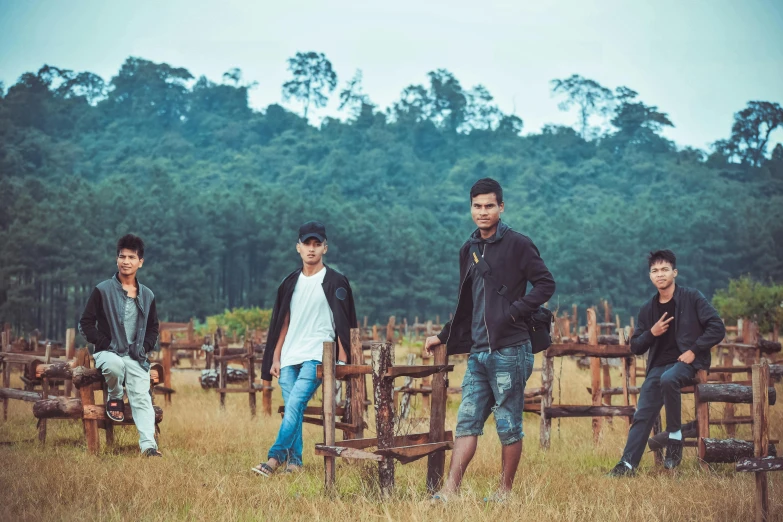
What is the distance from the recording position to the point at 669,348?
7.75 meters

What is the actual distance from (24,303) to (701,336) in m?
47.1

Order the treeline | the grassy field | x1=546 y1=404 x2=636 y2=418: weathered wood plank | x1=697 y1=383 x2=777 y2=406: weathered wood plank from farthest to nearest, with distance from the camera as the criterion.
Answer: the treeline, x1=546 y1=404 x2=636 y2=418: weathered wood plank, x1=697 y1=383 x2=777 y2=406: weathered wood plank, the grassy field

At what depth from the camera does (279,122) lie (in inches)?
4673

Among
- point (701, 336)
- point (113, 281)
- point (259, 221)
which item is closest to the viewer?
point (701, 336)


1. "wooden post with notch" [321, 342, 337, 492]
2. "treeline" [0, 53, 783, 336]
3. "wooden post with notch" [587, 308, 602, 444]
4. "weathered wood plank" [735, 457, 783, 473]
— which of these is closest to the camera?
"weathered wood plank" [735, 457, 783, 473]

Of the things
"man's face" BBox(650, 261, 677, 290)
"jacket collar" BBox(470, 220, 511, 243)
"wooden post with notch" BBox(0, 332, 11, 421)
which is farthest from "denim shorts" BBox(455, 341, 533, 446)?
"wooden post with notch" BBox(0, 332, 11, 421)

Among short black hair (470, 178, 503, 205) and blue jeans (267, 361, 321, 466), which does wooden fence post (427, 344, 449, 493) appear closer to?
short black hair (470, 178, 503, 205)

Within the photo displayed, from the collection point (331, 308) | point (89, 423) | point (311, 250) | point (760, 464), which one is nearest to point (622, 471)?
point (760, 464)

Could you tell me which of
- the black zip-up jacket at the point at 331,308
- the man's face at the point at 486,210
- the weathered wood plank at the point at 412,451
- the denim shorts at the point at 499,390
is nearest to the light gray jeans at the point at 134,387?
the black zip-up jacket at the point at 331,308

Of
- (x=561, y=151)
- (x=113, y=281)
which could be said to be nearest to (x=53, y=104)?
(x=561, y=151)

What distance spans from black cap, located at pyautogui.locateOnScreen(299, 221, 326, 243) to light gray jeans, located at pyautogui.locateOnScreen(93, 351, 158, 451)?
80.8 inches

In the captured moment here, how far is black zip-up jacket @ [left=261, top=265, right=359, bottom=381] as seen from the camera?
762 cm

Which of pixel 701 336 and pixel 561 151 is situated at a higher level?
pixel 561 151

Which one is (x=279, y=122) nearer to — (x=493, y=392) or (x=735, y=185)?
(x=735, y=185)
